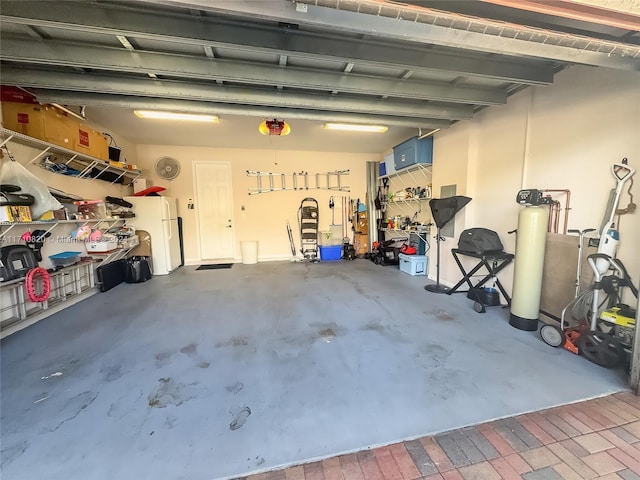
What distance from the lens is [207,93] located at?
286 cm

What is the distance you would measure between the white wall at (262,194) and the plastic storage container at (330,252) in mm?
665

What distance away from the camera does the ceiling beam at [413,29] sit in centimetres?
122

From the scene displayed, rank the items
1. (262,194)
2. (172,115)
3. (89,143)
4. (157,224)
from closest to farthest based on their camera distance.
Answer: (172,115)
(89,143)
(157,224)
(262,194)

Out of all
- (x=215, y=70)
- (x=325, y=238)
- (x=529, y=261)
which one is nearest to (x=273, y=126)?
(x=215, y=70)

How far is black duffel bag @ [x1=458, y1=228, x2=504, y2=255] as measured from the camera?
3.29 metres

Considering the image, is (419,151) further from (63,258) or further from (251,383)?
(63,258)

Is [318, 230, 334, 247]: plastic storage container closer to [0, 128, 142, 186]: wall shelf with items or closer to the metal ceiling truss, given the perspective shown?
the metal ceiling truss

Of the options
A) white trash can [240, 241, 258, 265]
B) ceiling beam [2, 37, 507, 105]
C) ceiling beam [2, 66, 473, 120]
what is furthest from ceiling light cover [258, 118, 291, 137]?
white trash can [240, 241, 258, 265]

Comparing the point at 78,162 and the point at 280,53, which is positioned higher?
the point at 280,53

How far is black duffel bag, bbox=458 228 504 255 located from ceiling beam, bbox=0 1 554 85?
170 cm

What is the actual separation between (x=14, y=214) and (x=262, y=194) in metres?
4.47

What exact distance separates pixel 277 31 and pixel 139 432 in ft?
9.68

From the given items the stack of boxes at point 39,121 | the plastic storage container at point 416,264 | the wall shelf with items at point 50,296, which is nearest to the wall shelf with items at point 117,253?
the wall shelf with items at point 50,296

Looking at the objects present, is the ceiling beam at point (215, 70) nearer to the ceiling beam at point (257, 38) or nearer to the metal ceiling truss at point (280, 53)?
the metal ceiling truss at point (280, 53)
